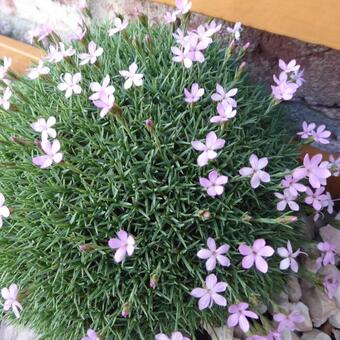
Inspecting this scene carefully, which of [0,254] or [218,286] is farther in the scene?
[0,254]

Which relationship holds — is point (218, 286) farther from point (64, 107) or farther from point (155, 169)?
point (64, 107)

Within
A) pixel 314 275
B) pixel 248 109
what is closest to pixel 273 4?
pixel 248 109

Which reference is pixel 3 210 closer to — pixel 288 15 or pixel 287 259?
pixel 287 259

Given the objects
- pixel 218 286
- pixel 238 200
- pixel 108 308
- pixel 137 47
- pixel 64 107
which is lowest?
pixel 108 308

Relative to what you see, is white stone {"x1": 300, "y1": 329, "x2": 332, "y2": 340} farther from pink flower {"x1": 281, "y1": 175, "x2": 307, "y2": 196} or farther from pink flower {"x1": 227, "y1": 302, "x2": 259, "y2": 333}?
pink flower {"x1": 281, "y1": 175, "x2": 307, "y2": 196}

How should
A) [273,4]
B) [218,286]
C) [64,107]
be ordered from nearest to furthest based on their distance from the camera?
[218,286] → [64,107] → [273,4]

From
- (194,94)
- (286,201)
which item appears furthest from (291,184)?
(194,94)

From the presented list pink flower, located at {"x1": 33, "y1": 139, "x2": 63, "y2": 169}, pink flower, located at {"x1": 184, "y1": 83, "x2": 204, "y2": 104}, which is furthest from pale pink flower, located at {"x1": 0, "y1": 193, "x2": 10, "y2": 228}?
pink flower, located at {"x1": 184, "y1": 83, "x2": 204, "y2": 104}
